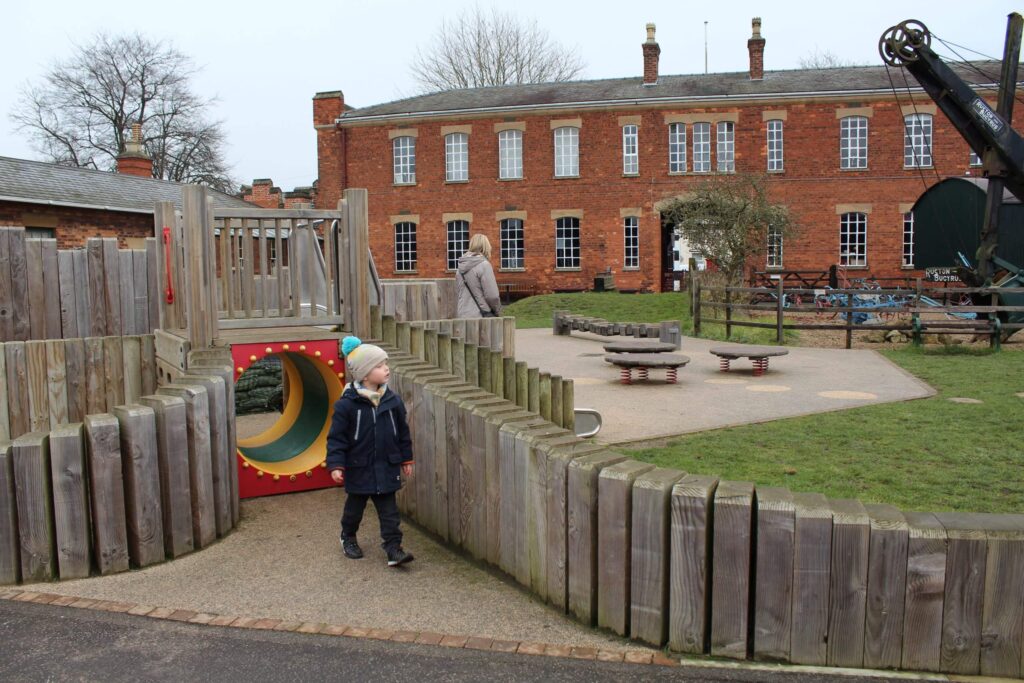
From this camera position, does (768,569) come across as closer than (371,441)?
Yes

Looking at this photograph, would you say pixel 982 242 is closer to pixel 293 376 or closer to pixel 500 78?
pixel 293 376

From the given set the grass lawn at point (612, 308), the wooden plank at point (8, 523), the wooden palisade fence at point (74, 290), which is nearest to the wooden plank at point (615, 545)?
the wooden plank at point (8, 523)

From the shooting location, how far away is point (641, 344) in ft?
43.3

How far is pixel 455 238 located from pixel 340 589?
3095cm

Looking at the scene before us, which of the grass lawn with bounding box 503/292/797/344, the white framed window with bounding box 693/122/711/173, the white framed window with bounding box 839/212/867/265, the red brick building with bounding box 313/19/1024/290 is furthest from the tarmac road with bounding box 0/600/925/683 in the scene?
the white framed window with bounding box 839/212/867/265

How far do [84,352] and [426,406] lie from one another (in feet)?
13.5

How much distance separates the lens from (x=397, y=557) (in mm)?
5270

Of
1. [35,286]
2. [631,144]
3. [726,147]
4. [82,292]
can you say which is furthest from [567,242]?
[35,286]

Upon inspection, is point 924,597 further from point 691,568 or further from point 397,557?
point 397,557

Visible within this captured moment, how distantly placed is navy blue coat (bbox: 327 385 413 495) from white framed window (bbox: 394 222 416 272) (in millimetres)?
30834

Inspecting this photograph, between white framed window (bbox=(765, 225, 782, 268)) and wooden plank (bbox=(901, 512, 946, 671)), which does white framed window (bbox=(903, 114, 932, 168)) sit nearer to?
white framed window (bbox=(765, 225, 782, 268))

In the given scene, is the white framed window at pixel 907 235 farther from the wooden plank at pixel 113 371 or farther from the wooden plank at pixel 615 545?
the wooden plank at pixel 615 545

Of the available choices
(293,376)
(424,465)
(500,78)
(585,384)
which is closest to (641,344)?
(585,384)

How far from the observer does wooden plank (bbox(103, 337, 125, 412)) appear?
27.3 feet
